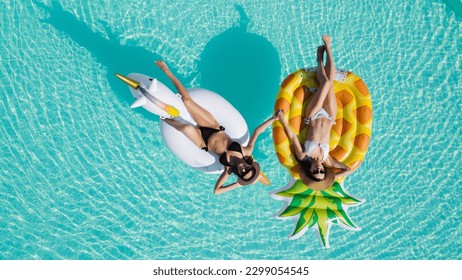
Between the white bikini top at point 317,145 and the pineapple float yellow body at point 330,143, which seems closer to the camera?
the white bikini top at point 317,145

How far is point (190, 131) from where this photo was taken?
12.1 ft

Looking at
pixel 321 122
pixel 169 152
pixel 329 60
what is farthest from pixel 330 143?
pixel 169 152

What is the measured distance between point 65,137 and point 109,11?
1.34 m

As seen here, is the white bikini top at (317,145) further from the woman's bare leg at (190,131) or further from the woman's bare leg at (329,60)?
the woman's bare leg at (190,131)

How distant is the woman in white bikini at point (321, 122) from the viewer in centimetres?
369

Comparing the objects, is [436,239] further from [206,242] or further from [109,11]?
[109,11]

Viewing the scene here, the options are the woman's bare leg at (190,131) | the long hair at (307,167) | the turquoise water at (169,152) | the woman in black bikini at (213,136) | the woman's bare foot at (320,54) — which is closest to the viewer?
the long hair at (307,167)

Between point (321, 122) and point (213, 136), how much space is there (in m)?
0.96

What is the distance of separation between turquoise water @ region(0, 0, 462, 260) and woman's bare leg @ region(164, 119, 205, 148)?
2.21ft

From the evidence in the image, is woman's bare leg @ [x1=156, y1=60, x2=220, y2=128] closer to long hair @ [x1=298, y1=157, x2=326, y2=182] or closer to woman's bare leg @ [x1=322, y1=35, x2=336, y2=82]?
long hair @ [x1=298, y1=157, x2=326, y2=182]

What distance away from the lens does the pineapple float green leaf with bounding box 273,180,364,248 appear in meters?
3.84

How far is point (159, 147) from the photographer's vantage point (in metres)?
4.38

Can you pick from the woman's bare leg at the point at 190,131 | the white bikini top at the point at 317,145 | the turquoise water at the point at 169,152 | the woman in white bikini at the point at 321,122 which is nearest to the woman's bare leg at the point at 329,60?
the woman in white bikini at the point at 321,122

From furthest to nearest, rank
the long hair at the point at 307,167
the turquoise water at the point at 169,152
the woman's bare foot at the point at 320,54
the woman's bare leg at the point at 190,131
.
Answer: the turquoise water at the point at 169,152 → the woman's bare foot at the point at 320,54 → the woman's bare leg at the point at 190,131 → the long hair at the point at 307,167
